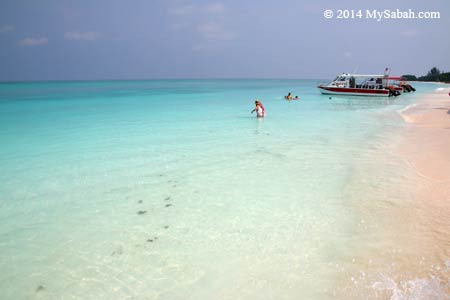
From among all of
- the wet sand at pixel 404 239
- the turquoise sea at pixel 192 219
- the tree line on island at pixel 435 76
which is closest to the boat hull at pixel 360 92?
the turquoise sea at pixel 192 219

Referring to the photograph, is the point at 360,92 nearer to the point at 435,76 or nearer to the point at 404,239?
the point at 404,239

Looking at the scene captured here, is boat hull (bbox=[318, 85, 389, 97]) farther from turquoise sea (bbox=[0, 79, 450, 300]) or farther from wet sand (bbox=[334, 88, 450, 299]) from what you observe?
wet sand (bbox=[334, 88, 450, 299])

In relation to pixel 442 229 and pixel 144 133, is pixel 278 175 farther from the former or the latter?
pixel 144 133

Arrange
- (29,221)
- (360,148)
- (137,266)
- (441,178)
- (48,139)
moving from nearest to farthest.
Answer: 1. (137,266)
2. (29,221)
3. (441,178)
4. (360,148)
5. (48,139)

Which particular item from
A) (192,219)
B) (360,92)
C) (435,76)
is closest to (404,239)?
(192,219)

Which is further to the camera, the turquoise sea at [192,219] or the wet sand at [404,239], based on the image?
the turquoise sea at [192,219]

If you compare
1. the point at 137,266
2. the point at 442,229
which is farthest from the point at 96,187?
the point at 442,229

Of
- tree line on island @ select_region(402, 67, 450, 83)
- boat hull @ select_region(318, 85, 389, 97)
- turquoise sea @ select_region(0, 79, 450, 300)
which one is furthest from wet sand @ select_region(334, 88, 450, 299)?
tree line on island @ select_region(402, 67, 450, 83)

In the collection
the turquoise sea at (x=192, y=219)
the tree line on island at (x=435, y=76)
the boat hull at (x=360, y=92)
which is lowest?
the turquoise sea at (x=192, y=219)

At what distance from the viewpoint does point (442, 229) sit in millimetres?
4465

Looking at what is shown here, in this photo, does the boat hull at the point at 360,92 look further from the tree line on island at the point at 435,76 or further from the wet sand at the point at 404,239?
the tree line on island at the point at 435,76

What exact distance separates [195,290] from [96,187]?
4310 millimetres

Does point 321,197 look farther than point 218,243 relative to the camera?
Yes

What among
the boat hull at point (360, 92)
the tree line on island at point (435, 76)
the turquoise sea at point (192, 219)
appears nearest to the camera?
the turquoise sea at point (192, 219)
